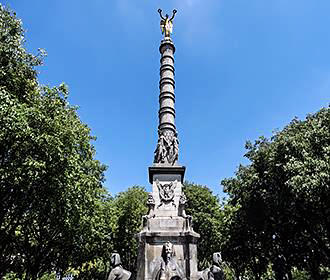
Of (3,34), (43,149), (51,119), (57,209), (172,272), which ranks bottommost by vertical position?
(172,272)

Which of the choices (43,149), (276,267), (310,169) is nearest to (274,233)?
(276,267)

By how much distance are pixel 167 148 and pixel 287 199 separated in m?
8.63

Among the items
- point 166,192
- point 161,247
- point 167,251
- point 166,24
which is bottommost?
point 167,251

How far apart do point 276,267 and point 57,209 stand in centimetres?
1689

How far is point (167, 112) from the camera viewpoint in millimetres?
14875

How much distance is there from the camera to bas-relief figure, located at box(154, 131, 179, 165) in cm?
1355

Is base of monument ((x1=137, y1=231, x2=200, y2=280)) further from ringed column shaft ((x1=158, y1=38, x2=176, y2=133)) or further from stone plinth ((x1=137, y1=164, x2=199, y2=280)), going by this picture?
ringed column shaft ((x1=158, y1=38, x2=176, y2=133))

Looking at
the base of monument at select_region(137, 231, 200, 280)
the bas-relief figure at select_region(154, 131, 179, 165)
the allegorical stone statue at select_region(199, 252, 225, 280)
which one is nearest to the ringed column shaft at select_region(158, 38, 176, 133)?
the bas-relief figure at select_region(154, 131, 179, 165)

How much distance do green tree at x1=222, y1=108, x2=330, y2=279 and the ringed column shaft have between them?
7.00m

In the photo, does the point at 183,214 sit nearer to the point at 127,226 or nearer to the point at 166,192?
the point at 166,192

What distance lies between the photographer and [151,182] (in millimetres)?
13102

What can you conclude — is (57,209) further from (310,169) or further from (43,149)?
(310,169)

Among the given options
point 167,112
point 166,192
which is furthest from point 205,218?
point 166,192

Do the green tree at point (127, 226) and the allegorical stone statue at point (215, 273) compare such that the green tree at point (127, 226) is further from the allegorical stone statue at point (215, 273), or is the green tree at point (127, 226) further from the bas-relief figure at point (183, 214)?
the allegorical stone statue at point (215, 273)
